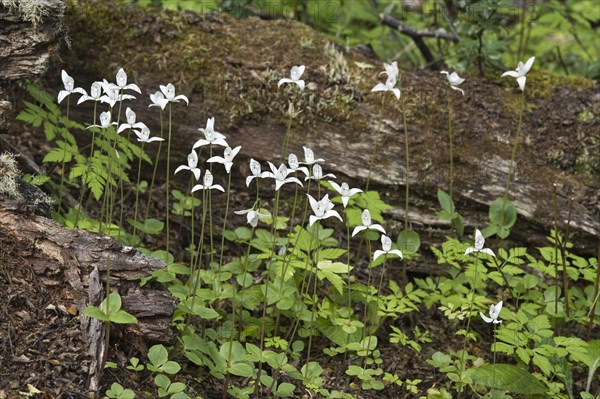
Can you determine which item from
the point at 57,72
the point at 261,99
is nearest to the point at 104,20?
the point at 57,72

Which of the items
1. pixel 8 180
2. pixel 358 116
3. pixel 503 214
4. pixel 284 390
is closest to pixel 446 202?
pixel 503 214

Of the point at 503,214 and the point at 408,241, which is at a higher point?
the point at 503,214

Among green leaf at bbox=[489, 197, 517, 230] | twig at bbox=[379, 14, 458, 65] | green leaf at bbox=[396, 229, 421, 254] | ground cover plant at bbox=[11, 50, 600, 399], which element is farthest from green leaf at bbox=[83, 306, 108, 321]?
twig at bbox=[379, 14, 458, 65]

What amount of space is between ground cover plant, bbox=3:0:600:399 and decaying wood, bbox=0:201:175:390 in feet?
0.39

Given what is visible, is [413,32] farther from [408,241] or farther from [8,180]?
[8,180]

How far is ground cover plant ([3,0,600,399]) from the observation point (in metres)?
3.46

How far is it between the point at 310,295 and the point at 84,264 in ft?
4.67

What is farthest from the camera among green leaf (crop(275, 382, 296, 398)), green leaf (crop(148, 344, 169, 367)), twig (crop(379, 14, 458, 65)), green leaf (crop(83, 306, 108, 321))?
twig (crop(379, 14, 458, 65))

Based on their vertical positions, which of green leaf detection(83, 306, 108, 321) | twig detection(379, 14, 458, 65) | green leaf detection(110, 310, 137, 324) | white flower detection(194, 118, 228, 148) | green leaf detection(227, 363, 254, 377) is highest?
twig detection(379, 14, 458, 65)

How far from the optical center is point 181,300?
354 centimetres

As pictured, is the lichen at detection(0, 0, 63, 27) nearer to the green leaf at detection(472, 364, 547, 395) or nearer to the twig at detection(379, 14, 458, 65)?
the green leaf at detection(472, 364, 547, 395)

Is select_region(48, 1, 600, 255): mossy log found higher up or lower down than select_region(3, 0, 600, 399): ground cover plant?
higher up

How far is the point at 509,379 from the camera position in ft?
11.8

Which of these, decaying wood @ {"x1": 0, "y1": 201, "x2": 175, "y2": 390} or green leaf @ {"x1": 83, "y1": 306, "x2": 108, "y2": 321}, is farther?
decaying wood @ {"x1": 0, "y1": 201, "x2": 175, "y2": 390}
